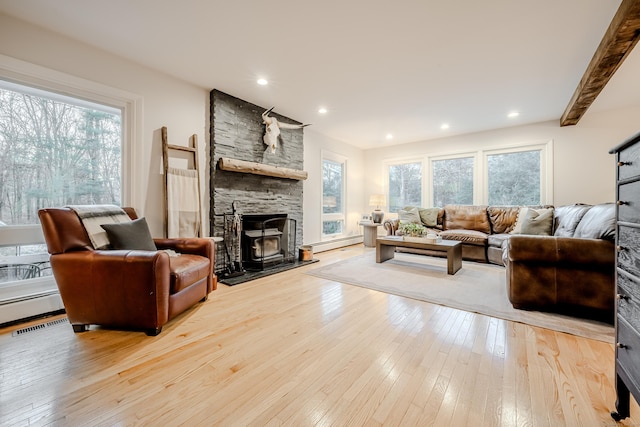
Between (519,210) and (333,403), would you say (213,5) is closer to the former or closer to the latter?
(333,403)

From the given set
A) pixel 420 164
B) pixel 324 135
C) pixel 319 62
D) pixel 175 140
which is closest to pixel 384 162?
pixel 420 164

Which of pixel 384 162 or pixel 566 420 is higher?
pixel 384 162

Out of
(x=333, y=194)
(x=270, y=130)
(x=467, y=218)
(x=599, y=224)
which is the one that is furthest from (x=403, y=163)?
(x=599, y=224)

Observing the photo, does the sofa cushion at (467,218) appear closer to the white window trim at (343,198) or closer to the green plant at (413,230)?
the green plant at (413,230)

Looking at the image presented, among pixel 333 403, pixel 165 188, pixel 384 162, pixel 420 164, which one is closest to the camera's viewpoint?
pixel 333 403

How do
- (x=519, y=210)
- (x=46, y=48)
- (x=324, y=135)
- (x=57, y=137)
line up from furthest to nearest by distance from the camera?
(x=324, y=135)
(x=519, y=210)
(x=57, y=137)
(x=46, y=48)

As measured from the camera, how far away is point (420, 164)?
607cm

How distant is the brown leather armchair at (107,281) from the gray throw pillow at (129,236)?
16 centimetres

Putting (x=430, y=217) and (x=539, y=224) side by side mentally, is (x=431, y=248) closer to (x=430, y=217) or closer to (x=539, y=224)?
(x=539, y=224)

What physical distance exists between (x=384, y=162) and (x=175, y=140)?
488 cm

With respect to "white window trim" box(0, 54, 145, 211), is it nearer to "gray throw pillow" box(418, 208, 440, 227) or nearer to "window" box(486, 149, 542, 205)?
"gray throw pillow" box(418, 208, 440, 227)

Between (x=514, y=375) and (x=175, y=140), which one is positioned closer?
(x=514, y=375)

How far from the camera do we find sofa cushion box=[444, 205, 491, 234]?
185 inches

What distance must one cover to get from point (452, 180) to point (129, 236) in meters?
5.81
